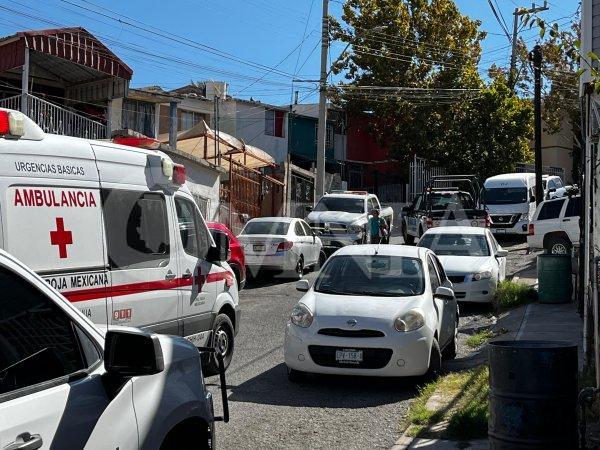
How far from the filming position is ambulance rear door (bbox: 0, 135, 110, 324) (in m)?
6.37

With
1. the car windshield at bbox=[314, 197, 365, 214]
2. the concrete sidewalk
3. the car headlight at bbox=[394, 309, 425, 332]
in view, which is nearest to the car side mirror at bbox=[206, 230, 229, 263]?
the car headlight at bbox=[394, 309, 425, 332]

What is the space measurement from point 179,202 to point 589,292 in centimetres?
442

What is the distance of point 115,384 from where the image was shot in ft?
11.6

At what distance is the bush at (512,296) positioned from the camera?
15.3 metres

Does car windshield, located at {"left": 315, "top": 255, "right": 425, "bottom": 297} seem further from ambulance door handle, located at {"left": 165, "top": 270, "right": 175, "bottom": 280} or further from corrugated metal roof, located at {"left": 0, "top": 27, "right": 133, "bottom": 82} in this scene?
corrugated metal roof, located at {"left": 0, "top": 27, "right": 133, "bottom": 82}

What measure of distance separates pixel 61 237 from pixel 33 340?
142 inches

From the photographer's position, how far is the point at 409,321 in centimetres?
909

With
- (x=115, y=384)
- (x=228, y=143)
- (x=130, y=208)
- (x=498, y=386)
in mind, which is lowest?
(x=498, y=386)

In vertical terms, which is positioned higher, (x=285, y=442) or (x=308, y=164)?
(x=308, y=164)

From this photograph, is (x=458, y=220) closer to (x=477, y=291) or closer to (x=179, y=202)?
(x=477, y=291)

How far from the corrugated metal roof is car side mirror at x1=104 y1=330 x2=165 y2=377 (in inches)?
666

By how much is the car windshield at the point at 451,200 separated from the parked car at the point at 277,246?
890 centimetres

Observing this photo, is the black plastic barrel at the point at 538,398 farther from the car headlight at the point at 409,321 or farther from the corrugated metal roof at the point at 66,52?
the corrugated metal roof at the point at 66,52

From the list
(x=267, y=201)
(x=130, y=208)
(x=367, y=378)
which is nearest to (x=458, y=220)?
(x=267, y=201)
